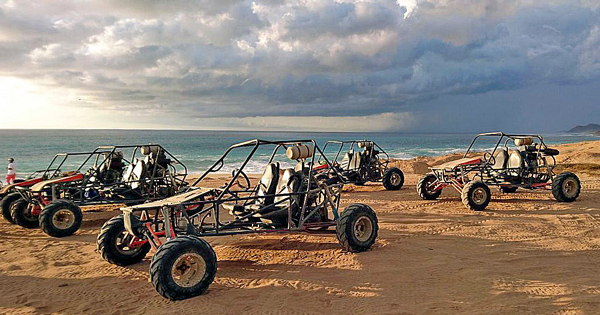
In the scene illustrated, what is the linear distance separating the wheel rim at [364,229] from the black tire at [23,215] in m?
6.91

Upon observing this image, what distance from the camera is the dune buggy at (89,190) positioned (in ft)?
26.0

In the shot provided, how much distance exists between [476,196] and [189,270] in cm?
728

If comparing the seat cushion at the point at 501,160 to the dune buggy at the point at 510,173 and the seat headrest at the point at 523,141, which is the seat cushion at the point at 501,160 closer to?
the dune buggy at the point at 510,173

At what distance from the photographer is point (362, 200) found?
1195cm

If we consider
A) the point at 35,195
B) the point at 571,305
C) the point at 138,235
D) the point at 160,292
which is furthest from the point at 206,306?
the point at 35,195

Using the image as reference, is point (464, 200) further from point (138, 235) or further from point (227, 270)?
point (138, 235)

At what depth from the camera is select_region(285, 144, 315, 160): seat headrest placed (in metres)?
5.94

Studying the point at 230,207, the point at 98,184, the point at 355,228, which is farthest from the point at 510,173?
the point at 98,184

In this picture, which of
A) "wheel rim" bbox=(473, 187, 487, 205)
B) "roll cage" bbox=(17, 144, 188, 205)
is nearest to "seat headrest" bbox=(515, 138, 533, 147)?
"wheel rim" bbox=(473, 187, 487, 205)

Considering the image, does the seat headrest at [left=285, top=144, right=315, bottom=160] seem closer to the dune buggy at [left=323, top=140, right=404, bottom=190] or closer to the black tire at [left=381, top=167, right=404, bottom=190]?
the dune buggy at [left=323, top=140, right=404, bottom=190]

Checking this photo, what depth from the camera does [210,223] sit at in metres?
6.15

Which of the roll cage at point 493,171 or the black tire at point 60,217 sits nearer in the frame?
the black tire at point 60,217

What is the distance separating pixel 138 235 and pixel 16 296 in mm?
1494

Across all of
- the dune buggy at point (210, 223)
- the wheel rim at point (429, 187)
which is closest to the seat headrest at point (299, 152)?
the dune buggy at point (210, 223)
